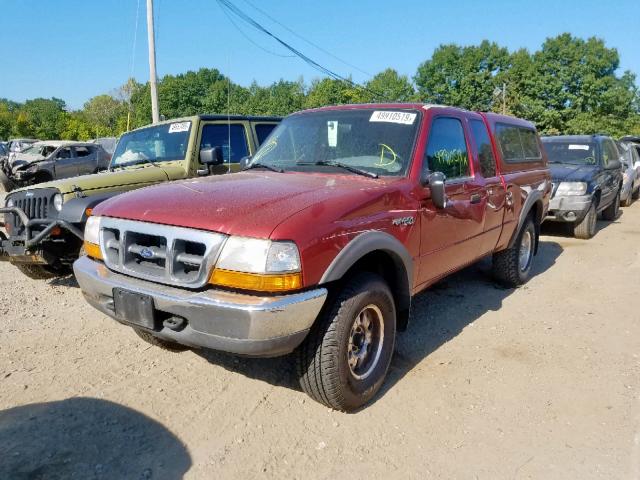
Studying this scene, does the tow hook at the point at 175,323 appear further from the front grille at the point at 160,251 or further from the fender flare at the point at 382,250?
the fender flare at the point at 382,250

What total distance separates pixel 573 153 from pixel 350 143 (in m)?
7.66

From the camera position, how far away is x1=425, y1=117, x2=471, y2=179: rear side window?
12.0ft

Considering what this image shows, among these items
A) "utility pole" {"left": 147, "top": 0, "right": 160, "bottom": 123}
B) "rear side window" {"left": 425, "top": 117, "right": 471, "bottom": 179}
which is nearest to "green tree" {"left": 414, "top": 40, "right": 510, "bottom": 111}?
"utility pole" {"left": 147, "top": 0, "right": 160, "bottom": 123}

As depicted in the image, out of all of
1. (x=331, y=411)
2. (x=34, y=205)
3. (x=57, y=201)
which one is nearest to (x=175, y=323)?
(x=331, y=411)

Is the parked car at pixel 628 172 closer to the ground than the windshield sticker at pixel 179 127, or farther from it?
closer to the ground

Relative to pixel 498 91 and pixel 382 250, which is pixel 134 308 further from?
pixel 498 91

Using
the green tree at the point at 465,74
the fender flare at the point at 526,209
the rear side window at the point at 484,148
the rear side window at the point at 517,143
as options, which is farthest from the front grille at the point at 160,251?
the green tree at the point at 465,74

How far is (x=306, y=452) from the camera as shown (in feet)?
8.69

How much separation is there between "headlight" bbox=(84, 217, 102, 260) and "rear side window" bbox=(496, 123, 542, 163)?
3759mm

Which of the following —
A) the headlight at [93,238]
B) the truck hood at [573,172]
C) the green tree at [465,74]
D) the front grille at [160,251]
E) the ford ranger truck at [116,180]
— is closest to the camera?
Answer: the front grille at [160,251]

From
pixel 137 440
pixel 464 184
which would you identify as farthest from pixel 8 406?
pixel 464 184

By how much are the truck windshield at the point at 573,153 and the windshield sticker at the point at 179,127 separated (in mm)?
7127

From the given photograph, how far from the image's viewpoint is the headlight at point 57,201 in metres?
5.07

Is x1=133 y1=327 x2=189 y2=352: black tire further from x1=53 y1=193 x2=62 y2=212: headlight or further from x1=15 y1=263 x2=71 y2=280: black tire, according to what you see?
x1=15 y1=263 x2=71 y2=280: black tire
